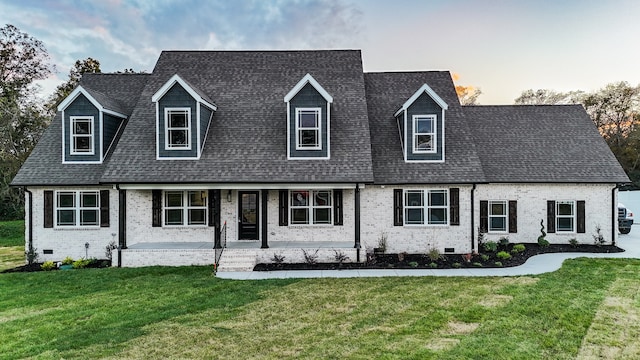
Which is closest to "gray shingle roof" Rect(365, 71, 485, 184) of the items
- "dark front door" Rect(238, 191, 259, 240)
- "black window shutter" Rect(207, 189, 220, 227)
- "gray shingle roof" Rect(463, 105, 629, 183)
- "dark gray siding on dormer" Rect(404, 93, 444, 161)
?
"dark gray siding on dormer" Rect(404, 93, 444, 161)

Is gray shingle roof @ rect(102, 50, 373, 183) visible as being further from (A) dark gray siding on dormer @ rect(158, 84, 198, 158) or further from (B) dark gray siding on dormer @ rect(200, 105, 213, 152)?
(A) dark gray siding on dormer @ rect(158, 84, 198, 158)

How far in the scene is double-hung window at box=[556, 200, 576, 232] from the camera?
51.9ft

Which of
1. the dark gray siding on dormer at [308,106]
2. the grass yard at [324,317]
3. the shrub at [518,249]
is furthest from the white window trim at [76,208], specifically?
the shrub at [518,249]

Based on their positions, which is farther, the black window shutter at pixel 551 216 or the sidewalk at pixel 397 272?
the black window shutter at pixel 551 216

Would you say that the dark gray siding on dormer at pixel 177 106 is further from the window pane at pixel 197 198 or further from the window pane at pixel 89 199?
the window pane at pixel 89 199

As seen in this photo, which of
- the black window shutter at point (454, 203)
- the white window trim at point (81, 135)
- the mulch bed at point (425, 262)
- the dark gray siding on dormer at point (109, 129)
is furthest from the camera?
the dark gray siding on dormer at point (109, 129)

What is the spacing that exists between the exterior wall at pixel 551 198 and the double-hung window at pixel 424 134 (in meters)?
3.22

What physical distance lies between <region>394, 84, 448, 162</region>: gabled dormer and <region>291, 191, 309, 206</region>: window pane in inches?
175

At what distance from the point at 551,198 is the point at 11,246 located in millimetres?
26421

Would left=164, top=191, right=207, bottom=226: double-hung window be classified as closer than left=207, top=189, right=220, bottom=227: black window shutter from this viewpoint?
No

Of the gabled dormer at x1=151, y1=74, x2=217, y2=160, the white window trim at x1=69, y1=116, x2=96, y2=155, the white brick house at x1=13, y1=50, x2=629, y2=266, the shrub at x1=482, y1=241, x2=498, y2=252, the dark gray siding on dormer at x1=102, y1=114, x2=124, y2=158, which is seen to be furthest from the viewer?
the dark gray siding on dormer at x1=102, y1=114, x2=124, y2=158

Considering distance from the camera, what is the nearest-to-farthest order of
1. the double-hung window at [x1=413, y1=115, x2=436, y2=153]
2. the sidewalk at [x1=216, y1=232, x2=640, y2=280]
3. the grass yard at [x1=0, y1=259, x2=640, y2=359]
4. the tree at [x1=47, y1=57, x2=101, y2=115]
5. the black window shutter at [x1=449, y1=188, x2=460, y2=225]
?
the grass yard at [x1=0, y1=259, x2=640, y2=359], the sidewalk at [x1=216, y1=232, x2=640, y2=280], the black window shutter at [x1=449, y1=188, x2=460, y2=225], the double-hung window at [x1=413, y1=115, x2=436, y2=153], the tree at [x1=47, y1=57, x2=101, y2=115]

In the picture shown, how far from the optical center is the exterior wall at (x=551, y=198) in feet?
51.6

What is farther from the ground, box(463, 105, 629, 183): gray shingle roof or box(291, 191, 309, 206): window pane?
box(463, 105, 629, 183): gray shingle roof
